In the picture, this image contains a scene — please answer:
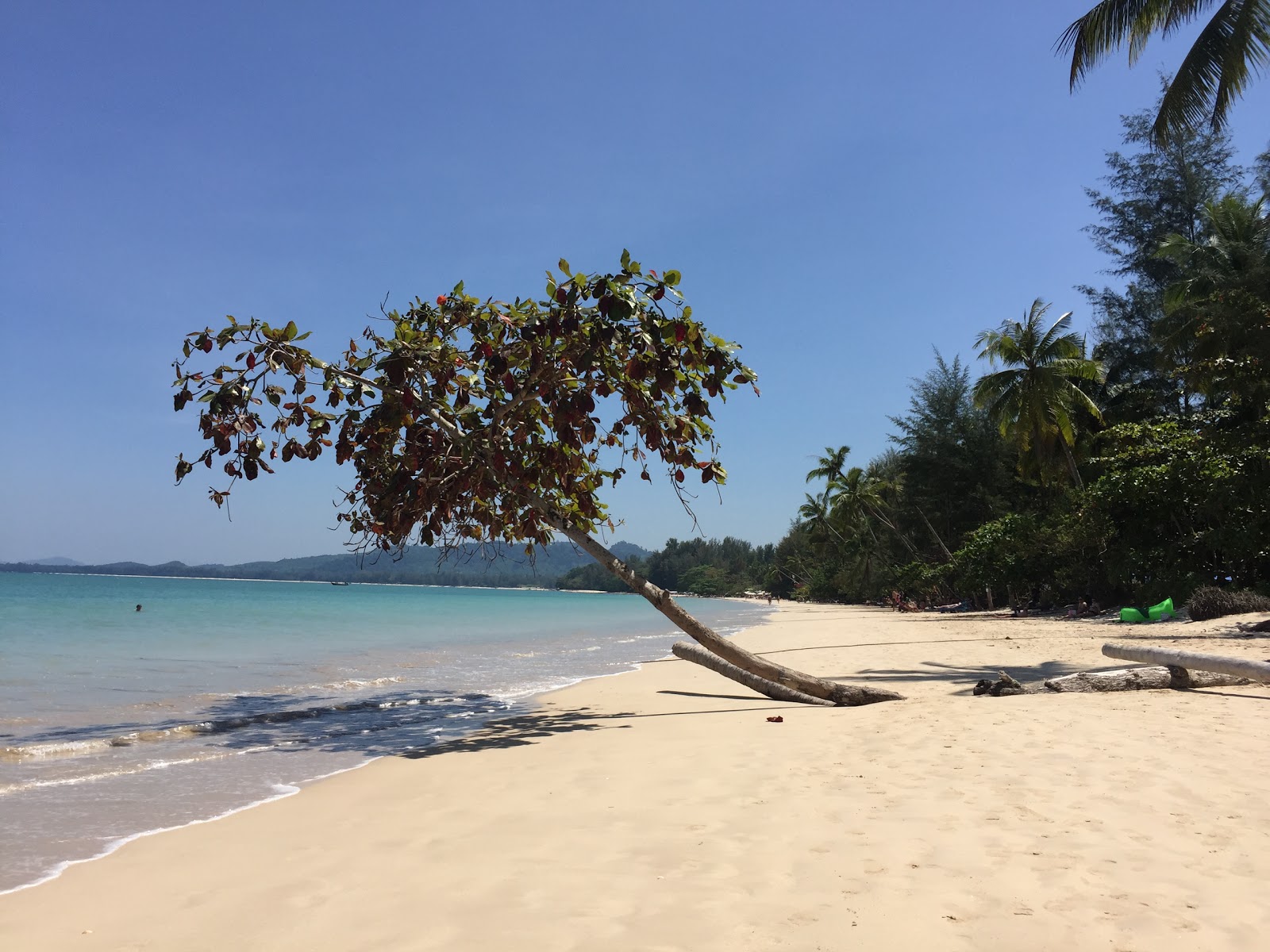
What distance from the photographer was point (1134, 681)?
723 centimetres

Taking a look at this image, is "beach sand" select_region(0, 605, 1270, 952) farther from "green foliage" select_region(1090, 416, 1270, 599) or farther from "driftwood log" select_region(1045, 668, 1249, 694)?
"green foliage" select_region(1090, 416, 1270, 599)

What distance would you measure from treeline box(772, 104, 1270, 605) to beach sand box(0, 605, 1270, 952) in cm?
1280

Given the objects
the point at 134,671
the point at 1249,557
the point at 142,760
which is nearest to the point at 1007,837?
the point at 142,760

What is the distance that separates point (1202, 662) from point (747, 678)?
14.0ft

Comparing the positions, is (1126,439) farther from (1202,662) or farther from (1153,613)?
(1202,662)

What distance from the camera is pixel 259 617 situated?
30375mm

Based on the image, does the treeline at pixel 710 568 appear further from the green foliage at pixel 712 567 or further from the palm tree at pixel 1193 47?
the palm tree at pixel 1193 47

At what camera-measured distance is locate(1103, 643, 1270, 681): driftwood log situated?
6.49m

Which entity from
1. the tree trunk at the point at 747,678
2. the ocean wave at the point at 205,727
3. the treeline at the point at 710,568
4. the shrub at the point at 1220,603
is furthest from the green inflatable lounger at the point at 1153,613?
the treeline at the point at 710,568

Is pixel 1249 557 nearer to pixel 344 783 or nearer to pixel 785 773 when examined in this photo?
pixel 785 773

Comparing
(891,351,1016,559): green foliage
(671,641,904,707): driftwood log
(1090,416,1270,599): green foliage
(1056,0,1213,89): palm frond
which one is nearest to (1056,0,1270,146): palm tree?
(1056,0,1213,89): palm frond

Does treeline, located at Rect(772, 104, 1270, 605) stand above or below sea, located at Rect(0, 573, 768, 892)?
above

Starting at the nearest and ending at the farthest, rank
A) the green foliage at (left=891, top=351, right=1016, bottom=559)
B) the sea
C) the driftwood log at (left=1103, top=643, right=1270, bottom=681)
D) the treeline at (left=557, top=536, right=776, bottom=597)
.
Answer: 1. the sea
2. the driftwood log at (left=1103, top=643, right=1270, bottom=681)
3. the green foliage at (left=891, top=351, right=1016, bottom=559)
4. the treeline at (left=557, top=536, right=776, bottom=597)

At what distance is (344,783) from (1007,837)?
166 inches
